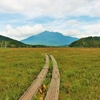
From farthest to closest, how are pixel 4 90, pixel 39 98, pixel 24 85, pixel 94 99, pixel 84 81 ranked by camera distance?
pixel 84 81 < pixel 24 85 < pixel 4 90 < pixel 94 99 < pixel 39 98

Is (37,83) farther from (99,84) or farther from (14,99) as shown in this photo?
(99,84)

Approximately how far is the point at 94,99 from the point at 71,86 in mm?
2335

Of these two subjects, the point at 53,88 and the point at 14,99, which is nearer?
the point at 14,99

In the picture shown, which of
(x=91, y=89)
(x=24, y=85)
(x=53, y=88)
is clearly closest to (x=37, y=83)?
(x=24, y=85)

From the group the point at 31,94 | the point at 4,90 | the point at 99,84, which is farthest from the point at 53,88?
the point at 99,84

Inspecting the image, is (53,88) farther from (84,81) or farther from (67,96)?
(84,81)

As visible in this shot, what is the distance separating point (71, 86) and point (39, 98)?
125 inches

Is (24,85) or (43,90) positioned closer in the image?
(43,90)

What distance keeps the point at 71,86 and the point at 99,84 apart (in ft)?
6.33

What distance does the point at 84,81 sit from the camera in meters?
11.8

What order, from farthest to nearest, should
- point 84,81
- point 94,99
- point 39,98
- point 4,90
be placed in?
point 84,81 → point 4,90 → point 94,99 → point 39,98

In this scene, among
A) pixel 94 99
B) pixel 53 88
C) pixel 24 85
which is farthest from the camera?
→ pixel 24 85

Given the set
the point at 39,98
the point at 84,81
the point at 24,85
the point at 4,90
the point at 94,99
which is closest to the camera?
the point at 39,98

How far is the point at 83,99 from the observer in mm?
8258
